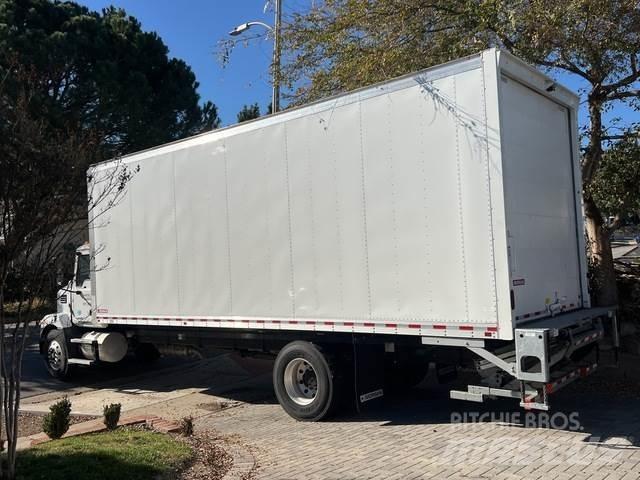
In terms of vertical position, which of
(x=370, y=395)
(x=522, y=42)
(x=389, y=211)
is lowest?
(x=370, y=395)

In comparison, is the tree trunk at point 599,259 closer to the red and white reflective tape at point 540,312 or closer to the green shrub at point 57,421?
the red and white reflective tape at point 540,312

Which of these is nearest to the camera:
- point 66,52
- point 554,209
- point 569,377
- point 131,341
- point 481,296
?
point 481,296

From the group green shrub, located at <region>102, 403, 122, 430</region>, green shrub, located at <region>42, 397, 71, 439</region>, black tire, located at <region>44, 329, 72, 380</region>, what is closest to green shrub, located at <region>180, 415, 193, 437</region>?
green shrub, located at <region>102, 403, 122, 430</region>

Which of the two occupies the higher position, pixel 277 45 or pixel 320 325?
pixel 277 45

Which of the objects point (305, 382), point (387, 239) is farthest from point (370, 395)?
point (387, 239)

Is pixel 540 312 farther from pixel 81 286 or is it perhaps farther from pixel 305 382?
pixel 81 286

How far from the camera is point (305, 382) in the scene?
7418mm

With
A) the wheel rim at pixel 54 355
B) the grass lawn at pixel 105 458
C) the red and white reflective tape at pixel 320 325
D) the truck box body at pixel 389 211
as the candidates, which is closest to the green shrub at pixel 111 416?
the grass lawn at pixel 105 458

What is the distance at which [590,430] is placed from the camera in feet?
20.1

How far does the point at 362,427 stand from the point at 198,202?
12.5 feet

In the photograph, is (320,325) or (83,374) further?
(83,374)

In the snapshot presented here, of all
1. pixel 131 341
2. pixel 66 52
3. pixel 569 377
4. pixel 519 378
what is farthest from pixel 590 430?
pixel 66 52

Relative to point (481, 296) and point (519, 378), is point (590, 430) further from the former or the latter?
point (481, 296)

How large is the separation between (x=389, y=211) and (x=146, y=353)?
7272 mm
